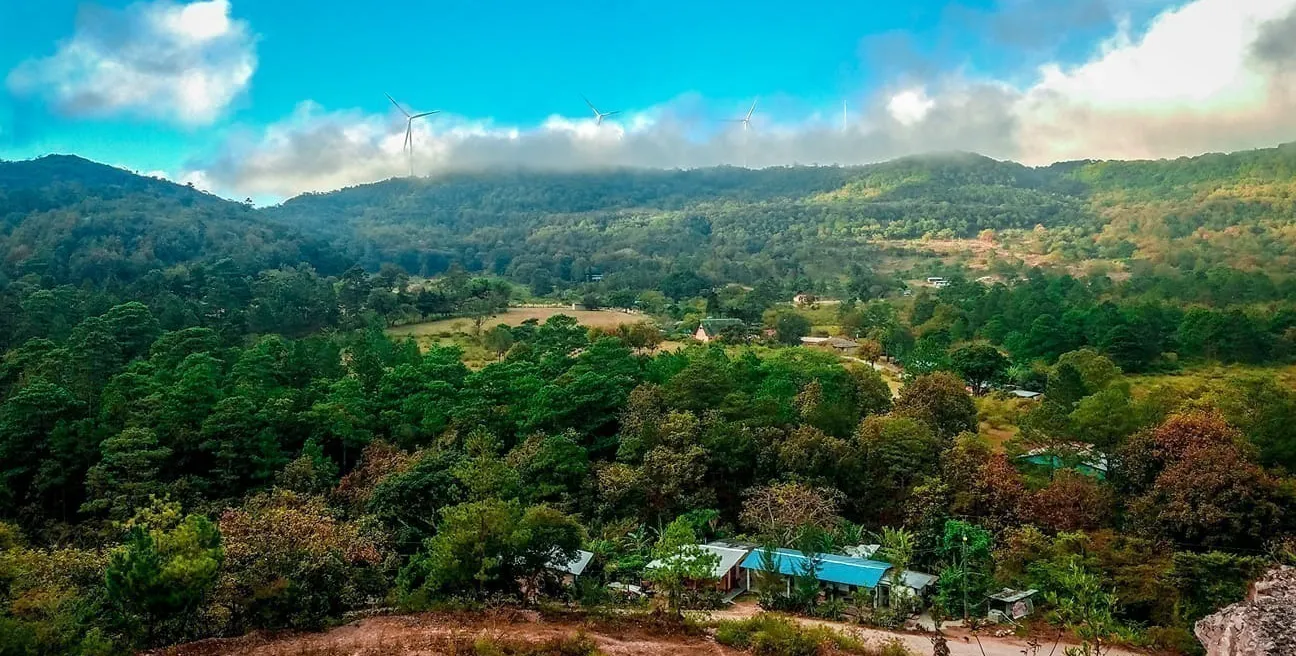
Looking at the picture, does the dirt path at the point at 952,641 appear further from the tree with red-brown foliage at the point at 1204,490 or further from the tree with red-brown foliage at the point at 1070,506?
the tree with red-brown foliage at the point at 1204,490

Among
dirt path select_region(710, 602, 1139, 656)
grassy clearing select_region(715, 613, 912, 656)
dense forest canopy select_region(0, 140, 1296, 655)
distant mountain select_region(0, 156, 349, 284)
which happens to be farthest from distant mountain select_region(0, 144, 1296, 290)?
dirt path select_region(710, 602, 1139, 656)

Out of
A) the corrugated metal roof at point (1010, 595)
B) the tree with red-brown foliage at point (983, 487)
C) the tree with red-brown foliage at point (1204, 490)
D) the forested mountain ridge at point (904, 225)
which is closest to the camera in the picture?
the corrugated metal roof at point (1010, 595)

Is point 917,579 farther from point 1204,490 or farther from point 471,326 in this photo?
point 471,326

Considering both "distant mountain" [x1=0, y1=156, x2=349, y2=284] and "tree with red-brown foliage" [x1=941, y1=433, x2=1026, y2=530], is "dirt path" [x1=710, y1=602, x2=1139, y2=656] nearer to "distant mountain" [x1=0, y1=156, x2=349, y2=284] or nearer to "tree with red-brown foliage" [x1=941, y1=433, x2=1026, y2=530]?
"tree with red-brown foliage" [x1=941, y1=433, x2=1026, y2=530]

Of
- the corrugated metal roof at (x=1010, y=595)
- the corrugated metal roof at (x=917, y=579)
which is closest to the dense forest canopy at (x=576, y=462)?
the corrugated metal roof at (x=1010, y=595)

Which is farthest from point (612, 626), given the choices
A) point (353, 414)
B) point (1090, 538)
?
point (353, 414)
